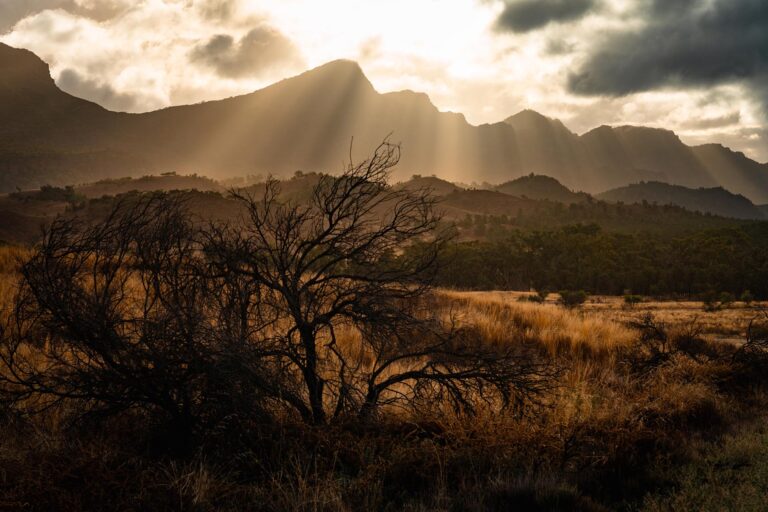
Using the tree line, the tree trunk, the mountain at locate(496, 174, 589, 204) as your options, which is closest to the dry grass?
the tree trunk

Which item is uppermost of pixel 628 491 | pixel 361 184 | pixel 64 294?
pixel 361 184

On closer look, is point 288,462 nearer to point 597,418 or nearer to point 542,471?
point 542,471

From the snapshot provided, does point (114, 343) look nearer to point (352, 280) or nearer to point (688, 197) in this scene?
point (352, 280)

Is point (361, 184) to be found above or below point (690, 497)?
above

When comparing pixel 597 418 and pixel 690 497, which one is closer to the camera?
pixel 690 497

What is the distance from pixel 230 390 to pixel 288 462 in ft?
2.60

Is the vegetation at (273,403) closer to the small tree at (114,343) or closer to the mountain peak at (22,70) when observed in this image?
the small tree at (114,343)

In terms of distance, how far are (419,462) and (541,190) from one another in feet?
373

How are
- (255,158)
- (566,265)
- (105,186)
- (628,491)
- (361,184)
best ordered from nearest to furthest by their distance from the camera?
(628,491) → (361,184) → (566,265) → (105,186) → (255,158)

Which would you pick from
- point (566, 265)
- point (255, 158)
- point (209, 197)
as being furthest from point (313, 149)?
point (566, 265)

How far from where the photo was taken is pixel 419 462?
4.53 metres

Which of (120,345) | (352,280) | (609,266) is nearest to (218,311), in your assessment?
(120,345)

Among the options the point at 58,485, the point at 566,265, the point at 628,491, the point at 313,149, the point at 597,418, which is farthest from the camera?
the point at 313,149

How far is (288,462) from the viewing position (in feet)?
13.5
